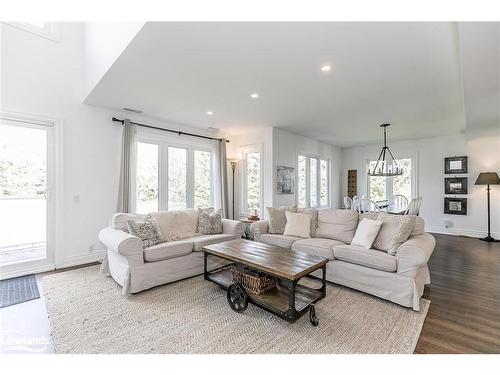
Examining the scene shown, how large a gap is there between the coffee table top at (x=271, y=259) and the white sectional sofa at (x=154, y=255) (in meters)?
0.48

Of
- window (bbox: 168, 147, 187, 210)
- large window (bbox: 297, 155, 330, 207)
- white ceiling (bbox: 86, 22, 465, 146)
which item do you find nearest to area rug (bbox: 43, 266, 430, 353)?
window (bbox: 168, 147, 187, 210)

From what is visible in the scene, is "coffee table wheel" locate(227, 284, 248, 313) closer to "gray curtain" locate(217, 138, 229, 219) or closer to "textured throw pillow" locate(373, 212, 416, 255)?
"textured throw pillow" locate(373, 212, 416, 255)

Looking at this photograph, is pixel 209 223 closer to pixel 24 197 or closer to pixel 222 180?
pixel 222 180

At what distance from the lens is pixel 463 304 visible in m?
2.46

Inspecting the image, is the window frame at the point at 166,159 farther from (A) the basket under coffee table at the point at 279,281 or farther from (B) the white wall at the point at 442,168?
(B) the white wall at the point at 442,168

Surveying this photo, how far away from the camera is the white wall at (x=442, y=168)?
18.1 ft

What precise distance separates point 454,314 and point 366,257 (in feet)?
2.84

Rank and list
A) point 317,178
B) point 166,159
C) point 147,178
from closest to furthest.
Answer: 1. point 147,178
2. point 166,159
3. point 317,178

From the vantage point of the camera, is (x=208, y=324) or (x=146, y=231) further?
(x=146, y=231)

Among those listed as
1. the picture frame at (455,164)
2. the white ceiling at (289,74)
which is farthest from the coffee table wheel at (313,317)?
the picture frame at (455,164)

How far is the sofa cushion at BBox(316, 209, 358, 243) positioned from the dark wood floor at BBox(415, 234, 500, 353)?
108 cm

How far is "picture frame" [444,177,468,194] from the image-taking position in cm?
589

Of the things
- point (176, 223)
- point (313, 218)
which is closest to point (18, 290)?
point (176, 223)
